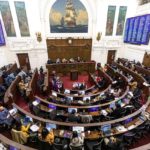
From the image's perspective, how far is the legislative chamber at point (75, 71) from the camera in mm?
5340

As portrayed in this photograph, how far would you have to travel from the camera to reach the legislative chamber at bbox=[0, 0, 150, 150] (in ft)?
17.5

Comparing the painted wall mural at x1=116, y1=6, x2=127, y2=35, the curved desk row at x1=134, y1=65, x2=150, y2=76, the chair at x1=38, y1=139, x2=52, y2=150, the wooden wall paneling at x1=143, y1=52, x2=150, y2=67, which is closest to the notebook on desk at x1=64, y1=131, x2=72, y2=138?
the chair at x1=38, y1=139, x2=52, y2=150

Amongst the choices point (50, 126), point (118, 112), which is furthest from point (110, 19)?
point (50, 126)

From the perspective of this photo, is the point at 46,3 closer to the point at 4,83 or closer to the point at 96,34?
the point at 96,34

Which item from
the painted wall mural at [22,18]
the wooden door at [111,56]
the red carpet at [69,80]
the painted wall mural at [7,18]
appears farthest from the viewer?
the wooden door at [111,56]

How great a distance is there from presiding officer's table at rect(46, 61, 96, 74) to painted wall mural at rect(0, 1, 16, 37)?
4734 mm

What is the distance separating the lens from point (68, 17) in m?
13.7

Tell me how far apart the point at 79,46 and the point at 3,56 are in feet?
25.8

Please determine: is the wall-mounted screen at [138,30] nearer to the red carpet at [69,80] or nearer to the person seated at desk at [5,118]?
the red carpet at [69,80]

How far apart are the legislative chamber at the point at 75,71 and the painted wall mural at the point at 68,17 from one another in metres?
0.09

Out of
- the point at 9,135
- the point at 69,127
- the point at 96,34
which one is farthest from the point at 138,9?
the point at 9,135

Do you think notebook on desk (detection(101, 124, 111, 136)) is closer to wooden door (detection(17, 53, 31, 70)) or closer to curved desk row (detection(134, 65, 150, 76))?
curved desk row (detection(134, 65, 150, 76))

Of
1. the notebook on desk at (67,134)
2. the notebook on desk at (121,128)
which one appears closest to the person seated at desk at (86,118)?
the notebook on desk at (67,134)

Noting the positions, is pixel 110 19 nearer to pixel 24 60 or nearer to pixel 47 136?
pixel 24 60
